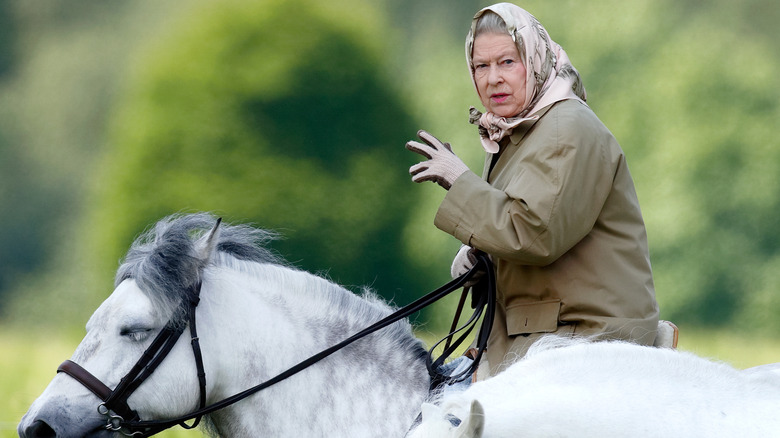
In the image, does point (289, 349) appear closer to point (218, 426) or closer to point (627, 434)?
point (218, 426)

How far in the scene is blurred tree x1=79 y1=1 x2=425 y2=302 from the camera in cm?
436

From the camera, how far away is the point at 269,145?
4.41 meters

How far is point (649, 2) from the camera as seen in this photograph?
4785 millimetres

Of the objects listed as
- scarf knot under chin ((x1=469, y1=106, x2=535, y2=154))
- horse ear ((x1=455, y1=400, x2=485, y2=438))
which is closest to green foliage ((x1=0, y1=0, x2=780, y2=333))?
scarf knot under chin ((x1=469, y1=106, x2=535, y2=154))

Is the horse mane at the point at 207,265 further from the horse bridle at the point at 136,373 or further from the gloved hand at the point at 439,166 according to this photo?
the gloved hand at the point at 439,166

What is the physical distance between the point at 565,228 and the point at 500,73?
17.2 inches

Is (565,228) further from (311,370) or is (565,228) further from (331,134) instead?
(331,134)

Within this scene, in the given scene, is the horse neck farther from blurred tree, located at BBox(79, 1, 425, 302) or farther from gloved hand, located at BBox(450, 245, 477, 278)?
blurred tree, located at BBox(79, 1, 425, 302)

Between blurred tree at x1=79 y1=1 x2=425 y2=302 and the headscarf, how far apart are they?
248 centimetres

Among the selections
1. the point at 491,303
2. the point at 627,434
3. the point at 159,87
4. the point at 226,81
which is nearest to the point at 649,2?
the point at 226,81

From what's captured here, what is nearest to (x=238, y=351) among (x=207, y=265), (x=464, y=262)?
(x=207, y=265)

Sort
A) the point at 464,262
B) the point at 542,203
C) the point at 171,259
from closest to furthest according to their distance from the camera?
the point at 542,203, the point at 171,259, the point at 464,262

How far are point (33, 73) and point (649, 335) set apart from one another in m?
3.92

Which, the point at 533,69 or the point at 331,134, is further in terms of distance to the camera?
the point at 331,134
